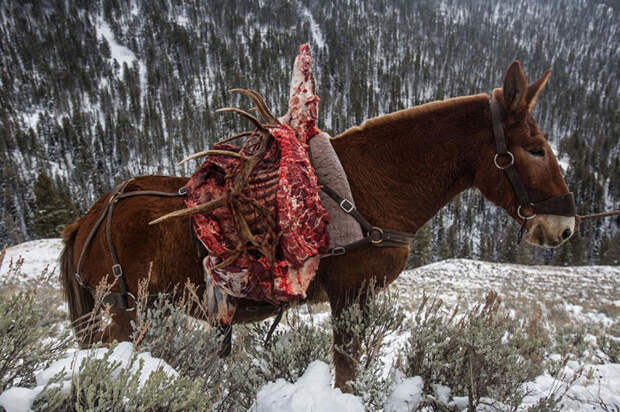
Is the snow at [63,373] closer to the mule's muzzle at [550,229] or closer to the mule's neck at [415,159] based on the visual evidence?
the mule's neck at [415,159]

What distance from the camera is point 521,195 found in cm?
209

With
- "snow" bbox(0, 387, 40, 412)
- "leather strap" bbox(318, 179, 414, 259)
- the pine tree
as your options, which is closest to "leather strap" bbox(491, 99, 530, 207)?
"leather strap" bbox(318, 179, 414, 259)

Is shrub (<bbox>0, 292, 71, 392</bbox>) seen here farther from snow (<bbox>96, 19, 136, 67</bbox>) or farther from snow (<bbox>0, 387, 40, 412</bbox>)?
snow (<bbox>96, 19, 136, 67</bbox>)

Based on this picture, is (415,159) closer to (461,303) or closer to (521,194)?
(521,194)

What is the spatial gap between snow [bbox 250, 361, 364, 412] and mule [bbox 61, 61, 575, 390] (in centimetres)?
40

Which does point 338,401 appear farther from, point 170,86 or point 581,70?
point 581,70

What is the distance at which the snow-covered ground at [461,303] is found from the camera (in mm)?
1606

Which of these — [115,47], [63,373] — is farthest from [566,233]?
[115,47]

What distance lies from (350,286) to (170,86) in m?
111

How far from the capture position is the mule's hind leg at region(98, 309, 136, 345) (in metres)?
2.50

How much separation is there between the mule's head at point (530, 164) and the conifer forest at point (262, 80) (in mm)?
41797

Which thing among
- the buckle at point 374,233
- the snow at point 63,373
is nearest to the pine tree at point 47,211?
the snow at point 63,373

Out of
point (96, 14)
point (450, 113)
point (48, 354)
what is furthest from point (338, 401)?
point (96, 14)

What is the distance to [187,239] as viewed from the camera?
224cm
